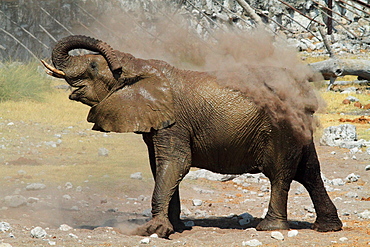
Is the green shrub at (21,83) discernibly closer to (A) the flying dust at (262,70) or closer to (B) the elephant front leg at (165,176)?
(A) the flying dust at (262,70)

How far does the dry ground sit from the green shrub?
13.4 feet

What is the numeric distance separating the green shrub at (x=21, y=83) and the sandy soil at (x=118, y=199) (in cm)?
560

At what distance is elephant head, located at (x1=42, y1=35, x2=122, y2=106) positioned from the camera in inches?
246

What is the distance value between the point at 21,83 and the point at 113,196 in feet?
39.0

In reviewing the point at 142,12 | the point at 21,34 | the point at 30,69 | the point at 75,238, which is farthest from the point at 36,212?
the point at 21,34

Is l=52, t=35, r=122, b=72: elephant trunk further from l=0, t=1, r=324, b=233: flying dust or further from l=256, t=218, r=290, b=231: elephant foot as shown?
l=256, t=218, r=290, b=231: elephant foot

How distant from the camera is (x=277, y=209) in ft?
21.0

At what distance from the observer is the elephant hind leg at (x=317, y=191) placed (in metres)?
6.50

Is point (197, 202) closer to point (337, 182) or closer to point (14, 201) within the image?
point (14, 201)

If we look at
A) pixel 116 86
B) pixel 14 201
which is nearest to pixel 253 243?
pixel 116 86

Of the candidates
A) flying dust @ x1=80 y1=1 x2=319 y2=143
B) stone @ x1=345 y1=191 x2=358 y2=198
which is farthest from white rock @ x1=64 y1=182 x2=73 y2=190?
stone @ x1=345 y1=191 x2=358 y2=198

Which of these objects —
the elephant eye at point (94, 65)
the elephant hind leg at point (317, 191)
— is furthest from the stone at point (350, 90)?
the elephant eye at point (94, 65)

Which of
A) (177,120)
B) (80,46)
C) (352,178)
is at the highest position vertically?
(80,46)

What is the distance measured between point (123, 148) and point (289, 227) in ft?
22.9
